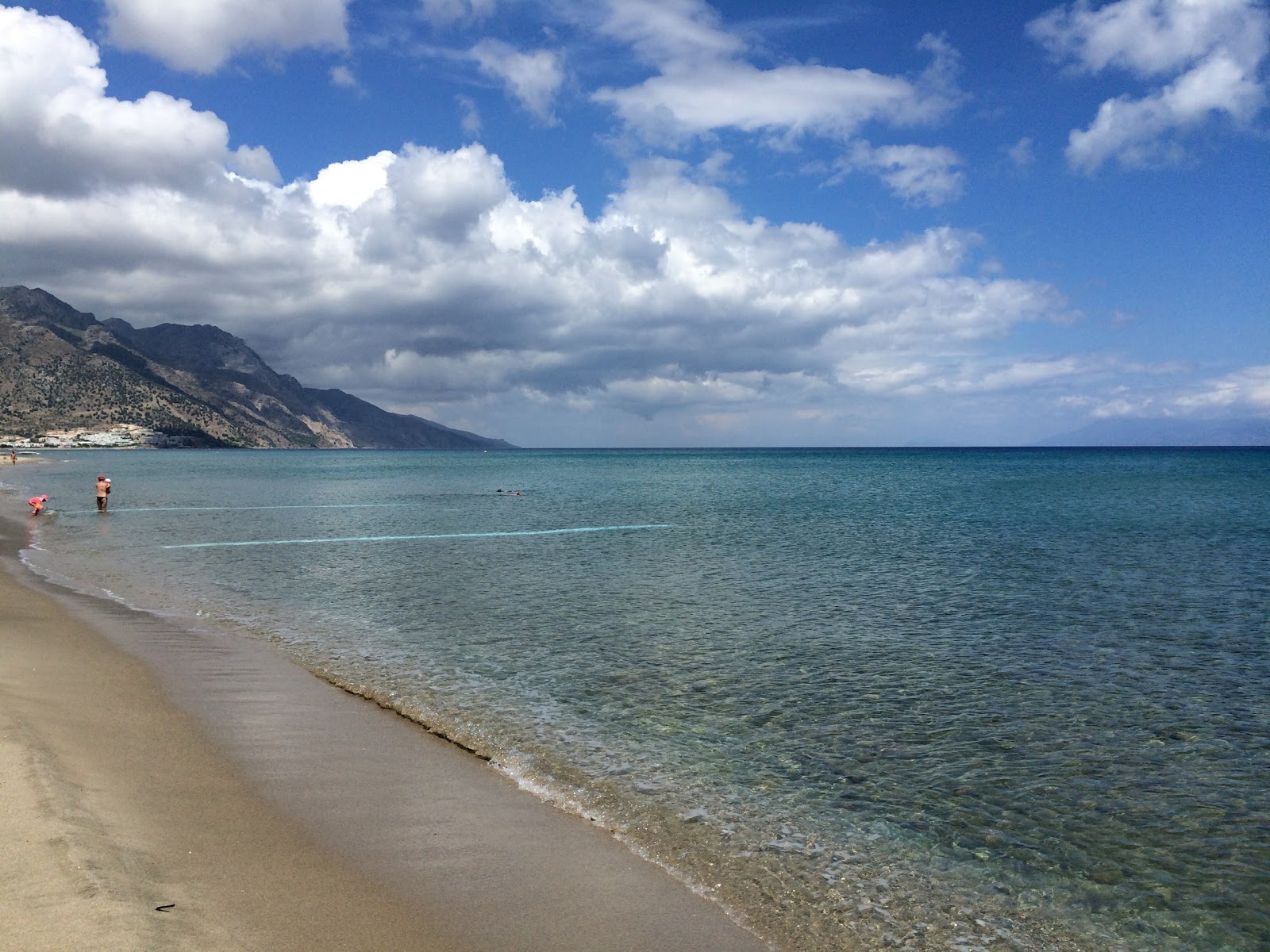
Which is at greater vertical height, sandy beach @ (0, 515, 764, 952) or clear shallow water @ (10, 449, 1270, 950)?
sandy beach @ (0, 515, 764, 952)

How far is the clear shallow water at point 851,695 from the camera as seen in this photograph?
8.55 meters

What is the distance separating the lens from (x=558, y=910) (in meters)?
7.41

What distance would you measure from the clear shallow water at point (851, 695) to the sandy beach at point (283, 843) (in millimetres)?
913

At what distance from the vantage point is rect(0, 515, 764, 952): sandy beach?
6.66 metres

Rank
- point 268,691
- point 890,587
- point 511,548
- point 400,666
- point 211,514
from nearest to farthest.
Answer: point 268,691
point 400,666
point 890,587
point 511,548
point 211,514

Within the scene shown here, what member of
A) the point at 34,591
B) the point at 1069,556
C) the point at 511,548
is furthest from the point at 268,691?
the point at 1069,556

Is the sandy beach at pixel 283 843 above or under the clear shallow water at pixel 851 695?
above

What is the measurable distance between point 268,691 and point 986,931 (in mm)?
11876

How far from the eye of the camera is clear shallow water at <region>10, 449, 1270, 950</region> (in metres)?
8.55

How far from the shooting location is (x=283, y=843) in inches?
→ 332

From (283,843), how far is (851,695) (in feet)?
33.2

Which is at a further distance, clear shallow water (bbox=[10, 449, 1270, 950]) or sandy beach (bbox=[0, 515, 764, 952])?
clear shallow water (bbox=[10, 449, 1270, 950])

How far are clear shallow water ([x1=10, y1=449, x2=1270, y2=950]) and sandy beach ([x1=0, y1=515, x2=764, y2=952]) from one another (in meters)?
0.91

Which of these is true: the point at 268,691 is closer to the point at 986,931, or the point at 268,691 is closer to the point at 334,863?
the point at 334,863
